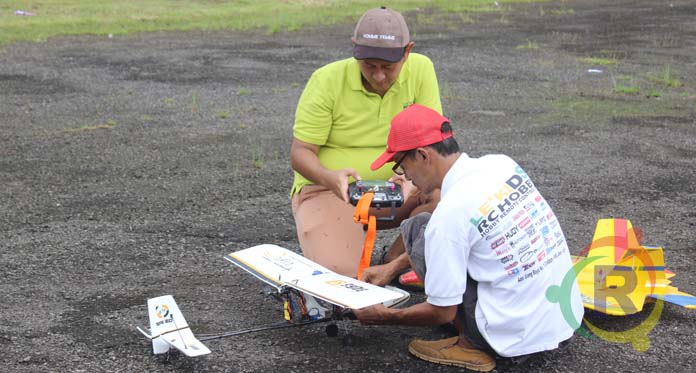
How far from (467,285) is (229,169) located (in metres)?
3.60

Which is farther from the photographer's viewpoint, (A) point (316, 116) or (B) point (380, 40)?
(A) point (316, 116)

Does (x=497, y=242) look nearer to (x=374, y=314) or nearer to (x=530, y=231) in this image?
(x=530, y=231)

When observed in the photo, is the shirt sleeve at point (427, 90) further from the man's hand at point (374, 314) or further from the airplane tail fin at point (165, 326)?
the airplane tail fin at point (165, 326)

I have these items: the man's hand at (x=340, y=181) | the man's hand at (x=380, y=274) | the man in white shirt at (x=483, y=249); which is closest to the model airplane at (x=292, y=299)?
the man's hand at (x=380, y=274)

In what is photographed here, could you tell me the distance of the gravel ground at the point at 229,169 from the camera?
3.82 metres

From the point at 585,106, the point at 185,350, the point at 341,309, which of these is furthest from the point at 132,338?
the point at 585,106

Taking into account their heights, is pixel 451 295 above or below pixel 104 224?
above

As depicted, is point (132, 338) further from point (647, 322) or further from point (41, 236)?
point (647, 322)

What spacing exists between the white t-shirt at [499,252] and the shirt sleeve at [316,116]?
116 centimetres

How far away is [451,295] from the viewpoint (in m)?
A: 3.29

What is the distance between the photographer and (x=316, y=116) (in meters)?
4.36

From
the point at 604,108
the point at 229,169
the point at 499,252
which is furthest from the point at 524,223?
the point at 604,108

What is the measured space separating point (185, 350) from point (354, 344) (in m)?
0.75
